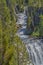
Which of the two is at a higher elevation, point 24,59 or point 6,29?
point 6,29

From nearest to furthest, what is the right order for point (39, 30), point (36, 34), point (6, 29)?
point (6, 29) → point (36, 34) → point (39, 30)

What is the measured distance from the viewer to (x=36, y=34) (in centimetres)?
2269

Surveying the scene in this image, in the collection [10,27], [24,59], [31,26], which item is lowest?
[31,26]

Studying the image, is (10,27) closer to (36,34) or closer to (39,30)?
(36,34)

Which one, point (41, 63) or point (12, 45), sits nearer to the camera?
point (12, 45)

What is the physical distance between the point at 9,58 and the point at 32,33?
14.6m

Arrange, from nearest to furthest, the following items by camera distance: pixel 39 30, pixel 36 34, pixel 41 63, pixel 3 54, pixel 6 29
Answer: pixel 3 54 < pixel 6 29 < pixel 41 63 < pixel 36 34 < pixel 39 30

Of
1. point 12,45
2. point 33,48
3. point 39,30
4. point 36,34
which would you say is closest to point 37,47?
point 33,48

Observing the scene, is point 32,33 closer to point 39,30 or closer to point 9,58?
point 39,30

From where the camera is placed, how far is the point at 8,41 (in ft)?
31.6

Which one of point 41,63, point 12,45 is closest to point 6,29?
point 12,45

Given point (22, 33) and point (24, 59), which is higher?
point (24, 59)

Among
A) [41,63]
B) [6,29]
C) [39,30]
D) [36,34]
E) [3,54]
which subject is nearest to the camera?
[3,54]

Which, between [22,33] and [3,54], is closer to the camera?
[3,54]
